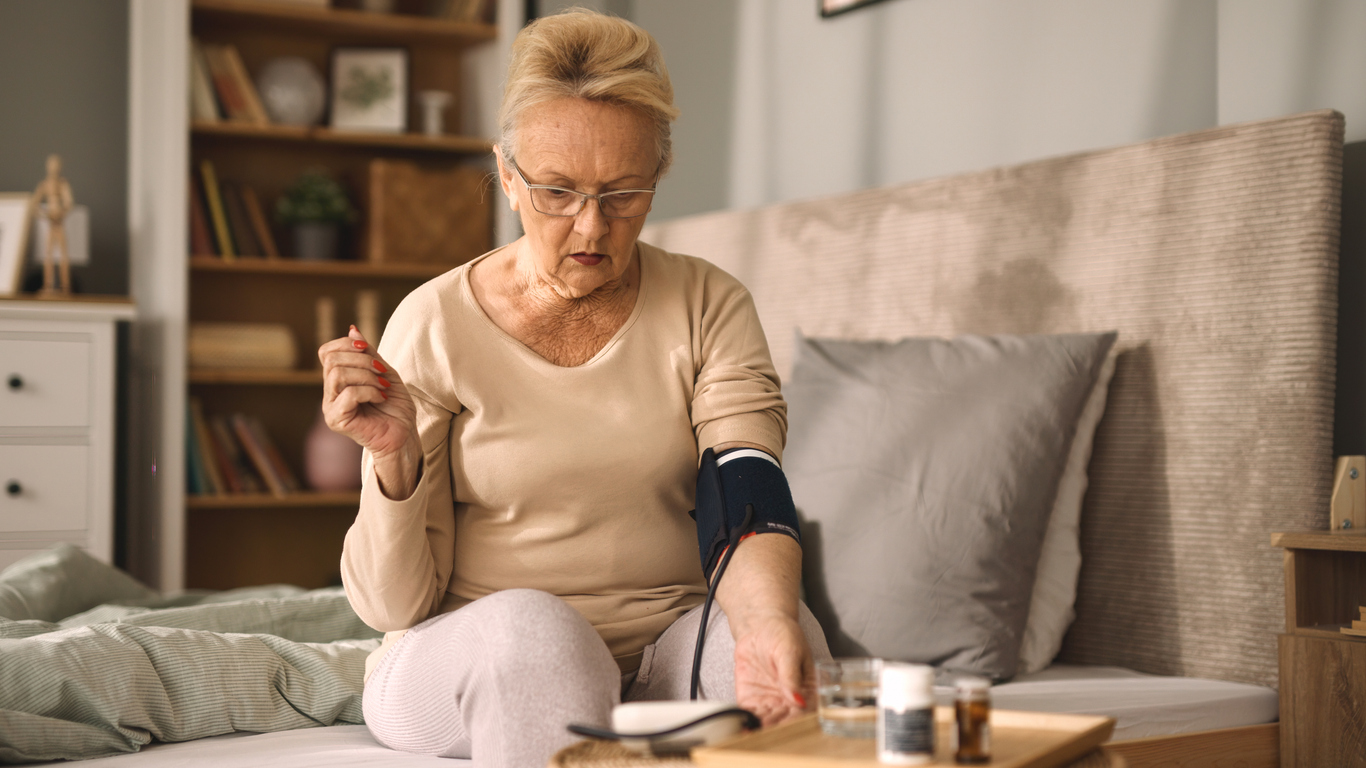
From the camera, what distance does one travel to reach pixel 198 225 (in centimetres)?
352

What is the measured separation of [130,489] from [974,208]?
2.57 metres

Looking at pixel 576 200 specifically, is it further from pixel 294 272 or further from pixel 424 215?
pixel 294 272

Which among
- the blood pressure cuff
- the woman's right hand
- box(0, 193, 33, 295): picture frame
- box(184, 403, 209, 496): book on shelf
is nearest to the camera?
A: the woman's right hand

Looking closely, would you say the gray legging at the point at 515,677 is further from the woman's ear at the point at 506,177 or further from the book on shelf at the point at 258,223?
the book on shelf at the point at 258,223

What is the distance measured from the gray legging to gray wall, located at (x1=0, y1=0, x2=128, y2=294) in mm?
2672

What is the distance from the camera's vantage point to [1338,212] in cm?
165

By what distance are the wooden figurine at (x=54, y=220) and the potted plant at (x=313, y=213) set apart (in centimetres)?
61

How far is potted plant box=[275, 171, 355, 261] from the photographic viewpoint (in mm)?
3643

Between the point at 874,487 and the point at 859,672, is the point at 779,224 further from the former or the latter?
the point at 859,672

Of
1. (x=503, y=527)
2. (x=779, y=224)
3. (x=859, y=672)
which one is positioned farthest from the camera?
(x=779, y=224)

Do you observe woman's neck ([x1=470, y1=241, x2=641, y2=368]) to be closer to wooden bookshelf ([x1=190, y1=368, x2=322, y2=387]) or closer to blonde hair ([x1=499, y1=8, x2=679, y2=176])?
blonde hair ([x1=499, y1=8, x2=679, y2=176])

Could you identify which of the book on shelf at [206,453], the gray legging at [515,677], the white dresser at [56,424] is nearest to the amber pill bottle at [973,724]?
the gray legging at [515,677]

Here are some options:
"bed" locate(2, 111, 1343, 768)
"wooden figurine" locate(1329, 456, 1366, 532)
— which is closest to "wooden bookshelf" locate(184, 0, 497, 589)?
"bed" locate(2, 111, 1343, 768)

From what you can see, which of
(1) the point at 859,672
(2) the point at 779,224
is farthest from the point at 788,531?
(2) the point at 779,224
